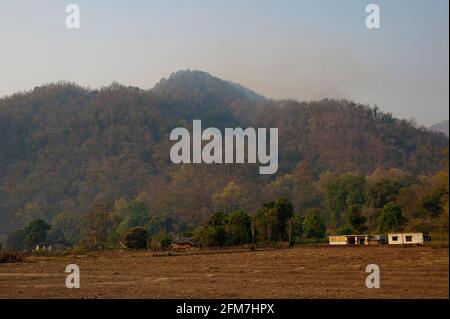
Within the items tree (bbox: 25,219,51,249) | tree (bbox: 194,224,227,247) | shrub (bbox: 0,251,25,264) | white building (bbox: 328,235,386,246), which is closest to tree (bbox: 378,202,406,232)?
white building (bbox: 328,235,386,246)

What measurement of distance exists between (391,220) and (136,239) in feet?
118

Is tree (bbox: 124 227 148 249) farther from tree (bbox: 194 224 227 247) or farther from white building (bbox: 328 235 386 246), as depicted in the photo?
white building (bbox: 328 235 386 246)

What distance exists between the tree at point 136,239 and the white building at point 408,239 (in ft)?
106

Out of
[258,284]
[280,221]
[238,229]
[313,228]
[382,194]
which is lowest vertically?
[313,228]

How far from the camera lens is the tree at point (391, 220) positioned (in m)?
80.7

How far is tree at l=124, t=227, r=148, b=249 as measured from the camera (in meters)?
78.1

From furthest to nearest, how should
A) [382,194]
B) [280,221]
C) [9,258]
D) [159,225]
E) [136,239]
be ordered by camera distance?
[159,225], [382,194], [136,239], [280,221], [9,258]

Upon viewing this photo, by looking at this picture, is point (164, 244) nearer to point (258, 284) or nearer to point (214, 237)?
point (214, 237)

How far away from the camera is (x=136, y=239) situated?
78.2m

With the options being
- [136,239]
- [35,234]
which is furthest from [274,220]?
[35,234]

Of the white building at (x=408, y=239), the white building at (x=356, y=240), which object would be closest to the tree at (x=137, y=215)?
the white building at (x=356, y=240)

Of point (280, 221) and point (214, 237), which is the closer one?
point (214, 237)

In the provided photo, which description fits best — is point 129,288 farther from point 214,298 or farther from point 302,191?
point 302,191

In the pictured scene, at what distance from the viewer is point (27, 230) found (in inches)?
4119
